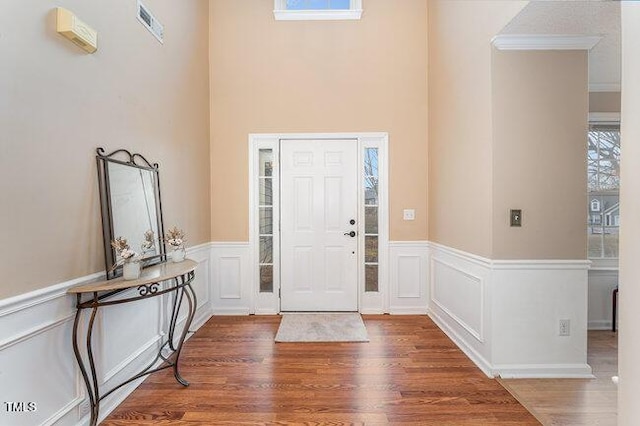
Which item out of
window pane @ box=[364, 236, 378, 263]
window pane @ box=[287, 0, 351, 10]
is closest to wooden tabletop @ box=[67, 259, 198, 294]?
window pane @ box=[364, 236, 378, 263]

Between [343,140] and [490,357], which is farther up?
[343,140]

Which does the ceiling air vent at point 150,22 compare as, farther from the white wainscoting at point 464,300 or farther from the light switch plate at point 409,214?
the white wainscoting at point 464,300

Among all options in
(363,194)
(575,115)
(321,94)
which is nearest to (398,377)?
(363,194)

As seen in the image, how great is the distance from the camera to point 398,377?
2420mm

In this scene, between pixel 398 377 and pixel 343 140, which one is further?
pixel 343 140

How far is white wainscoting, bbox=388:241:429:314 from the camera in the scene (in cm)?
382

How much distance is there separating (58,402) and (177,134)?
2.17 metres

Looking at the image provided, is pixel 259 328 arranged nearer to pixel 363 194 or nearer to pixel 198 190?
pixel 198 190

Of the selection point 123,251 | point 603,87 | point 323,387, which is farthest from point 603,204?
point 123,251

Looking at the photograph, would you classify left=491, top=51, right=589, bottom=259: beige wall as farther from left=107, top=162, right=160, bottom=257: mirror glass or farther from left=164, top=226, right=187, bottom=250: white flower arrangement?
left=107, top=162, right=160, bottom=257: mirror glass

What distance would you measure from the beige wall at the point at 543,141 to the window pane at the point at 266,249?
→ 2.43m

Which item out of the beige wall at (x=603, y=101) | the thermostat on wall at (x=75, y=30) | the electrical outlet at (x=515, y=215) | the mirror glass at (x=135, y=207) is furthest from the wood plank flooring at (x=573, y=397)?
the thermostat on wall at (x=75, y=30)

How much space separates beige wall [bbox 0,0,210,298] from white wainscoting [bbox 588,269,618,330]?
422cm

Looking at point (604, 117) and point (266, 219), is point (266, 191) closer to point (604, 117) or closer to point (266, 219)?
point (266, 219)
